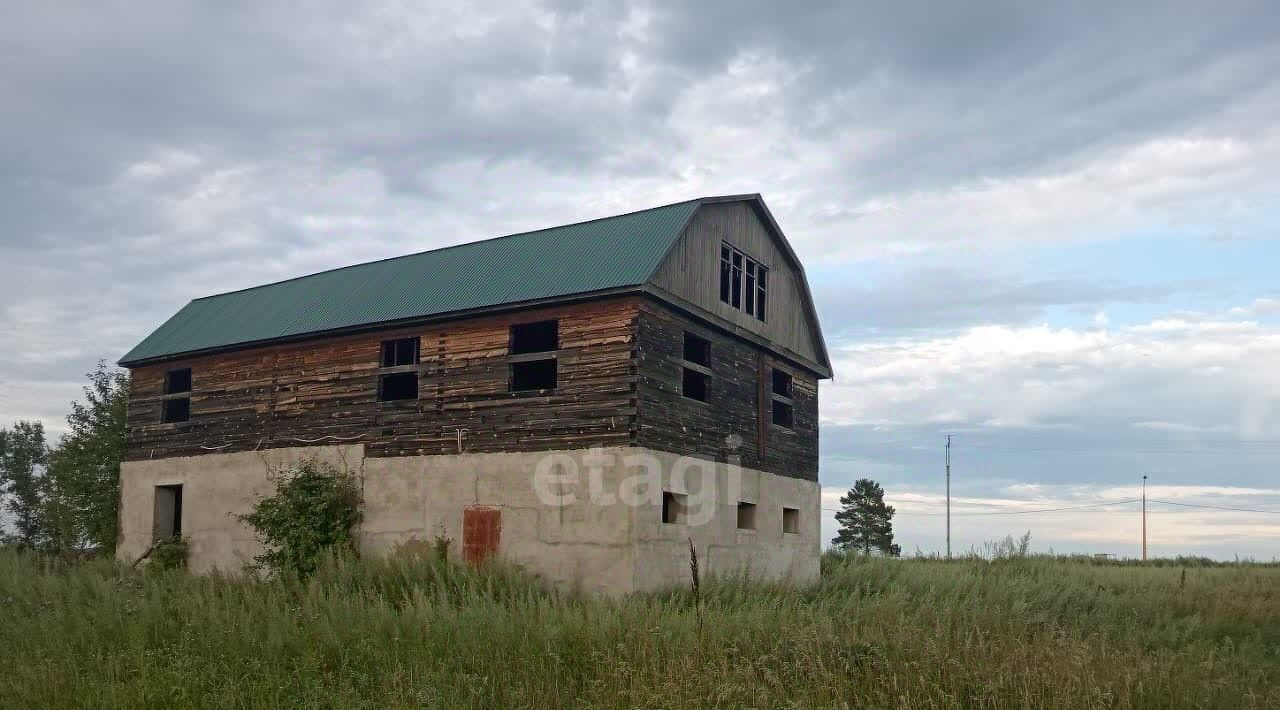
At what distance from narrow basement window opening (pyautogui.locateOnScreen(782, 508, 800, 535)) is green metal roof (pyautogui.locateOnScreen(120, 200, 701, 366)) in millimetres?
8874

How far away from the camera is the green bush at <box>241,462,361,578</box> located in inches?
946

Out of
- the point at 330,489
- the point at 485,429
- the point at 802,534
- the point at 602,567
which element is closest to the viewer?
the point at 602,567

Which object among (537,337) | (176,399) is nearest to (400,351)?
(537,337)

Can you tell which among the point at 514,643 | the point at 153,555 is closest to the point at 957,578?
the point at 514,643

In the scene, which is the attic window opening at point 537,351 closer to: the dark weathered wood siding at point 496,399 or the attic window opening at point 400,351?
the attic window opening at point 400,351

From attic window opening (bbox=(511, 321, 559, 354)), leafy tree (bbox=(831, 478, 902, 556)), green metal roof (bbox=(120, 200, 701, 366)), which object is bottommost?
leafy tree (bbox=(831, 478, 902, 556))

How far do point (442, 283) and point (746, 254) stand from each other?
751 cm

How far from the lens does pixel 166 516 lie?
2938 cm

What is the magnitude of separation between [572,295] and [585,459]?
11.1 ft

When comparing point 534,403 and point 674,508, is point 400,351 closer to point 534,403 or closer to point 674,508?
point 534,403

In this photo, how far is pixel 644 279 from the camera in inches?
830

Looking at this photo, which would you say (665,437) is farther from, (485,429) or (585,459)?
(485,429)

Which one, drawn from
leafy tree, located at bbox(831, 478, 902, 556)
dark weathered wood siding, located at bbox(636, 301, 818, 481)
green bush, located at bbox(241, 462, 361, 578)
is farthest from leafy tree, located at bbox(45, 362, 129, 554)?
leafy tree, located at bbox(831, 478, 902, 556)

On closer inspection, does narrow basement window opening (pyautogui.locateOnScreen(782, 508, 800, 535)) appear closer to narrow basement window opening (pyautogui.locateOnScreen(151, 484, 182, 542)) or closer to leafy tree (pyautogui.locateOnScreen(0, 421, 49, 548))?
narrow basement window opening (pyautogui.locateOnScreen(151, 484, 182, 542))
